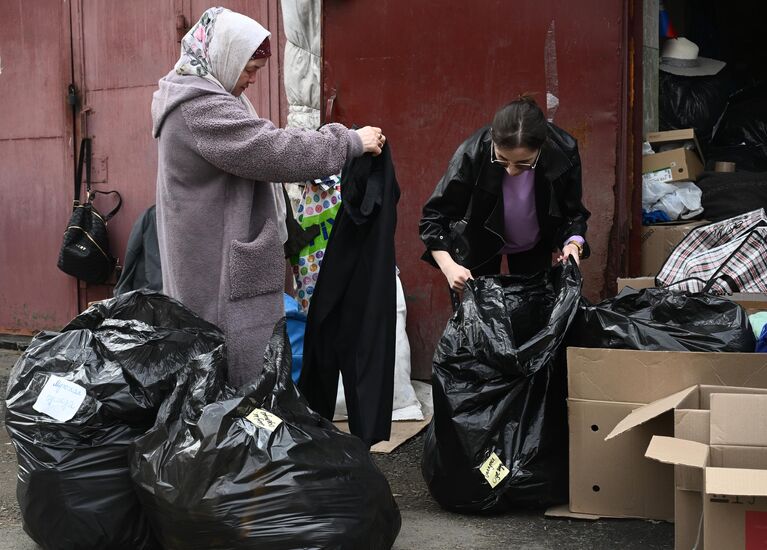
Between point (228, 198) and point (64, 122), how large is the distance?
403 cm

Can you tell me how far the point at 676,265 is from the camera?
3996mm

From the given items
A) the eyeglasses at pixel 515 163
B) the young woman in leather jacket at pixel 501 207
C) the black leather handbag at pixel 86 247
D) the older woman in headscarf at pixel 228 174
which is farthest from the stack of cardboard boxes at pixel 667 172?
the black leather handbag at pixel 86 247

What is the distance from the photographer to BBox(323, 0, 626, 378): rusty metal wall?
4.44m

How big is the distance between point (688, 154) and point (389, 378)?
2451 millimetres

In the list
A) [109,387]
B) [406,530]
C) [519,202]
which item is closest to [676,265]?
[519,202]

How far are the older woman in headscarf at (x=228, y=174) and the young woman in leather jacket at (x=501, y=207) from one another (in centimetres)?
54

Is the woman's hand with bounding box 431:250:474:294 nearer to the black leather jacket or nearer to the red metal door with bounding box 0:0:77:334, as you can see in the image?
the black leather jacket

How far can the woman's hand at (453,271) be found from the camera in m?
3.31

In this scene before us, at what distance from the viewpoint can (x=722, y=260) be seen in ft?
12.5

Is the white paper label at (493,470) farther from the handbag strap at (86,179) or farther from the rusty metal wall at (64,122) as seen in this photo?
the handbag strap at (86,179)

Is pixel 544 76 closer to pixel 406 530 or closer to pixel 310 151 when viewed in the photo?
pixel 310 151

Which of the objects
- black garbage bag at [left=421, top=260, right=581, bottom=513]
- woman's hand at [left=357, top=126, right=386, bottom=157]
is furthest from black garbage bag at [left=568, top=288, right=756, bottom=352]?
woman's hand at [left=357, top=126, right=386, bottom=157]

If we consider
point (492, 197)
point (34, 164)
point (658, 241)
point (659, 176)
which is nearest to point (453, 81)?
point (659, 176)

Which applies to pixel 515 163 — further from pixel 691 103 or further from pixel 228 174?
pixel 691 103
